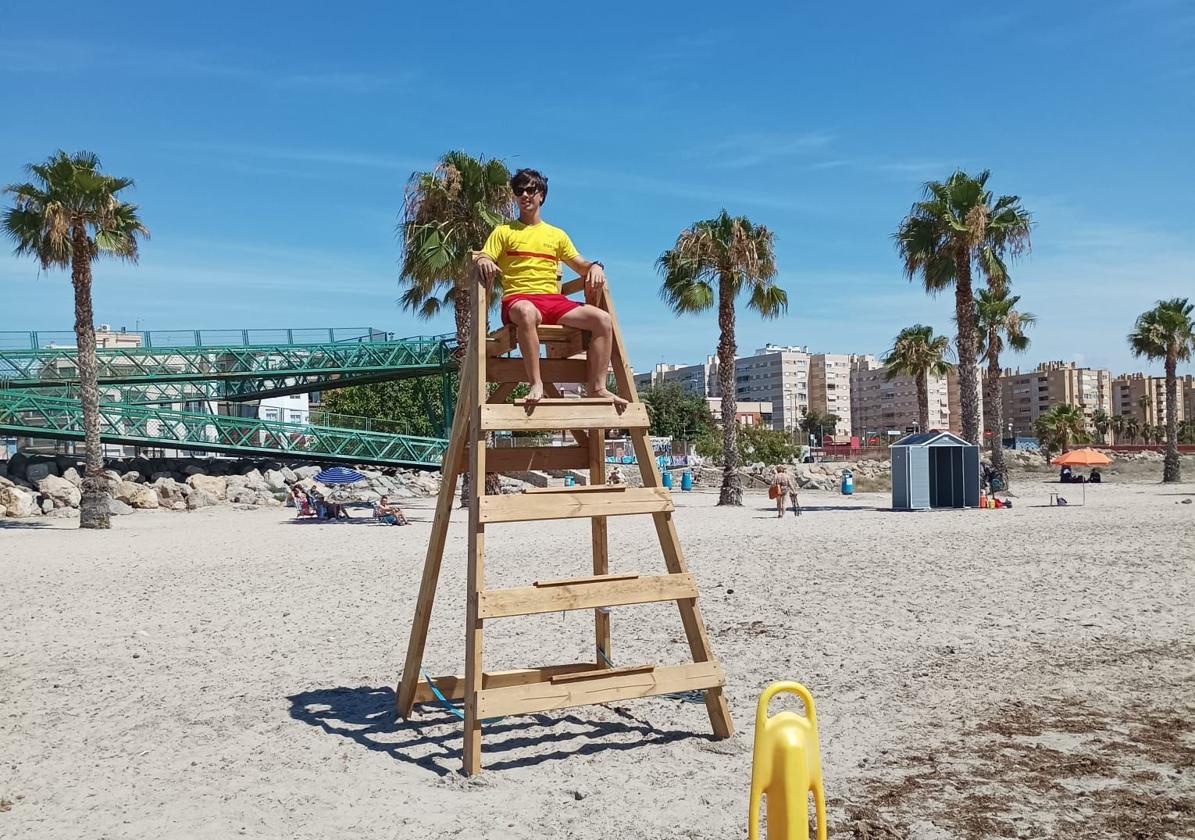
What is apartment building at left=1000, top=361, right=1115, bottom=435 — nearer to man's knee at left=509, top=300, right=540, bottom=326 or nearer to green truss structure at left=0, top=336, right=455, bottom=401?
green truss structure at left=0, top=336, right=455, bottom=401

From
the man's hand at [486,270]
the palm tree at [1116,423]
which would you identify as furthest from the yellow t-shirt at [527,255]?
the palm tree at [1116,423]

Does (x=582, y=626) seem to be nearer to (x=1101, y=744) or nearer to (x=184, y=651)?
(x=184, y=651)

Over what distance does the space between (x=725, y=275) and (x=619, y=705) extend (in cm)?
2198

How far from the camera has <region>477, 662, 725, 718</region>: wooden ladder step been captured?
4.97 metres

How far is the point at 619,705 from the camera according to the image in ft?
21.1

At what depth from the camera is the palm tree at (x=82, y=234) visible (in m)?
22.7

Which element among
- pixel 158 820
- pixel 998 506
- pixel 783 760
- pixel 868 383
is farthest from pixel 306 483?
pixel 868 383

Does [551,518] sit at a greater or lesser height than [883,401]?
lesser

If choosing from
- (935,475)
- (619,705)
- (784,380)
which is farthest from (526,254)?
(784,380)

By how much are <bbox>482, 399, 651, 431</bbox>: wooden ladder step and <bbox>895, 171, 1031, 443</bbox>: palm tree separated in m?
24.3

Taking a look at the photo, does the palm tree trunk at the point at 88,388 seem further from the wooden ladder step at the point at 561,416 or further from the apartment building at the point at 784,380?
the apartment building at the point at 784,380

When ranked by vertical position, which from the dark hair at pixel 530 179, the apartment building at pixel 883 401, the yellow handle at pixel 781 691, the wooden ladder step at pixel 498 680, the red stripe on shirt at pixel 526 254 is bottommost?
the wooden ladder step at pixel 498 680

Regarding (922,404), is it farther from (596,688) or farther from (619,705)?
(596,688)

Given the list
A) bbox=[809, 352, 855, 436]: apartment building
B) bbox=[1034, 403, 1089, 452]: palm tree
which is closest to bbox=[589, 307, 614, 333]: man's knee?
bbox=[1034, 403, 1089, 452]: palm tree
